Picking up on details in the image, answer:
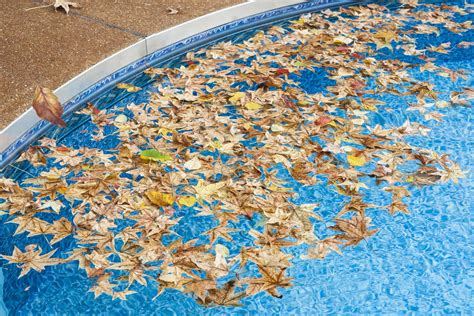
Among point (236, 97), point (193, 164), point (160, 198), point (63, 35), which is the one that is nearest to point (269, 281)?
point (160, 198)

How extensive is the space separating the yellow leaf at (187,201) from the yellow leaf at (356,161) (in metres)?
1.02

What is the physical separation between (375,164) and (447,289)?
3.17ft

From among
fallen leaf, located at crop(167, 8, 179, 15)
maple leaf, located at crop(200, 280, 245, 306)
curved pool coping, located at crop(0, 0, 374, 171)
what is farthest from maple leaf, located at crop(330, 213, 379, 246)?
fallen leaf, located at crop(167, 8, 179, 15)

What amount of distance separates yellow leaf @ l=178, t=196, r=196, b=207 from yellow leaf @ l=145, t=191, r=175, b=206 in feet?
0.15

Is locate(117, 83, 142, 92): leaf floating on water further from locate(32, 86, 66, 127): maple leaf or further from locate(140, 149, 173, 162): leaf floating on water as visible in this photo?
locate(140, 149, 173, 162): leaf floating on water

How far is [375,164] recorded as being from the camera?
380 centimetres

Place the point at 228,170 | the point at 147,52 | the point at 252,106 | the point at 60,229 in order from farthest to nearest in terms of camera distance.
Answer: the point at 147,52, the point at 252,106, the point at 228,170, the point at 60,229

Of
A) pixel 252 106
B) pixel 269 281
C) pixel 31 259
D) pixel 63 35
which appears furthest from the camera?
pixel 63 35

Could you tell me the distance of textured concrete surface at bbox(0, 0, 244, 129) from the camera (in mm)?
4199

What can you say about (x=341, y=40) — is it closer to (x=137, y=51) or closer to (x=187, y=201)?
A: (x=137, y=51)

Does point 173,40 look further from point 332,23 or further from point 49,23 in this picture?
point 332,23

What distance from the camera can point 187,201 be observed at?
3.48m

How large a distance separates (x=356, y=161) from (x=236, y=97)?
106 cm

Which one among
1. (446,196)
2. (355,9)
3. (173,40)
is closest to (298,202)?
(446,196)
